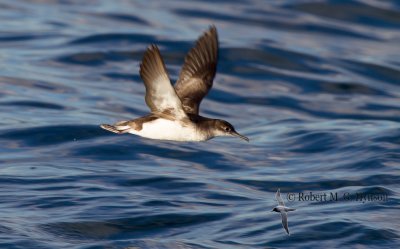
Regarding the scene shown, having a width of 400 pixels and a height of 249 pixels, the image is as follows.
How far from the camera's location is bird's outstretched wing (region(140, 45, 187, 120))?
31.0 feet

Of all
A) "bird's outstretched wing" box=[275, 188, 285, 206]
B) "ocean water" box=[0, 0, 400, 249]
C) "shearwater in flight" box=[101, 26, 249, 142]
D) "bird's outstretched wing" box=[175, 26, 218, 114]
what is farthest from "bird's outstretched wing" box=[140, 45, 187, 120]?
"bird's outstretched wing" box=[275, 188, 285, 206]

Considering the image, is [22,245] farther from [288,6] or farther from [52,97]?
[288,6]

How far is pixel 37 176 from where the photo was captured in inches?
557

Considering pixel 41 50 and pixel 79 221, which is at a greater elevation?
pixel 41 50

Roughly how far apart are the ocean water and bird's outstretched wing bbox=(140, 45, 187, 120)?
2.05 m

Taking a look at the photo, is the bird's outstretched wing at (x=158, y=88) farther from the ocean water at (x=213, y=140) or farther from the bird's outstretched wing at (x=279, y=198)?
the bird's outstretched wing at (x=279, y=198)

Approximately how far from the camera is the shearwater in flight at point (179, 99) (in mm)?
9633

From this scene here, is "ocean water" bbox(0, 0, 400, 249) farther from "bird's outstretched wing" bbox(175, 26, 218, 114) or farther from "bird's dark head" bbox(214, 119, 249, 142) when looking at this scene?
"bird's outstretched wing" bbox(175, 26, 218, 114)

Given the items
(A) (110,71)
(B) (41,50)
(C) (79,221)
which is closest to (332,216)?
(C) (79,221)

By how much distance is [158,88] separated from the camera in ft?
32.3

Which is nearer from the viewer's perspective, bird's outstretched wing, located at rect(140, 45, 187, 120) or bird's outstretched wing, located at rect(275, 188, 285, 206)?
bird's outstretched wing, located at rect(140, 45, 187, 120)

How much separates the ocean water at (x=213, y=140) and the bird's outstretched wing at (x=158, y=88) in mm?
2052

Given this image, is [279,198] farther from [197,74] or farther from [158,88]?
[158,88]

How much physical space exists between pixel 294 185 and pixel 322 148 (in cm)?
231
